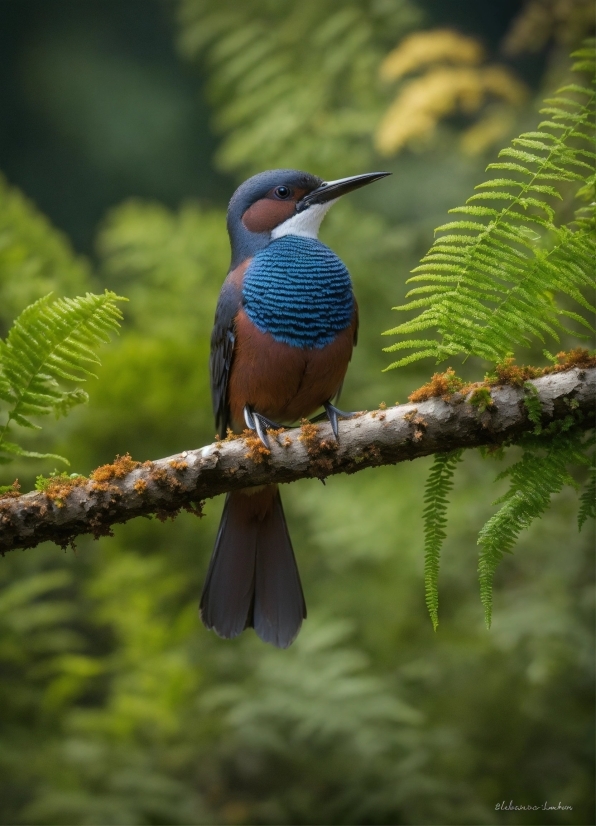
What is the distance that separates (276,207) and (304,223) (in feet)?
0.35

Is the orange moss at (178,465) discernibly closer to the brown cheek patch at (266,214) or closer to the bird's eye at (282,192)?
the brown cheek patch at (266,214)

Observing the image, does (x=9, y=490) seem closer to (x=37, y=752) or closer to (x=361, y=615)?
(x=37, y=752)

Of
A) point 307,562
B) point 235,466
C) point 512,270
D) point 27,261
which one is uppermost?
point 27,261

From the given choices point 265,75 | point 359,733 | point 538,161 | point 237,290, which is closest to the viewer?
point 538,161

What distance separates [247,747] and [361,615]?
0.80 m

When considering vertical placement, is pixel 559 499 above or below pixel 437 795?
above

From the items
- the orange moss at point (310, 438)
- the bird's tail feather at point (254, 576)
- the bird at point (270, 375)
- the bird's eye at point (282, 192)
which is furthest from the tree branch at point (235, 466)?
the bird's eye at point (282, 192)

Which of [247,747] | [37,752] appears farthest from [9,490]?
[247,747]

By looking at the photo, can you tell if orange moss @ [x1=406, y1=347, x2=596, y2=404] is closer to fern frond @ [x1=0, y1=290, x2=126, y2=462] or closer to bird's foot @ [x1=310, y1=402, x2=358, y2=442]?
bird's foot @ [x1=310, y1=402, x2=358, y2=442]

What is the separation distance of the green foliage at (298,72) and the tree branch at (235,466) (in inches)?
85.1

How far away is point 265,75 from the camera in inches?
150

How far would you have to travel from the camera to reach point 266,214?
109 inches

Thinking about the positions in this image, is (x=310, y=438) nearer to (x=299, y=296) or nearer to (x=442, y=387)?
(x=442, y=387)

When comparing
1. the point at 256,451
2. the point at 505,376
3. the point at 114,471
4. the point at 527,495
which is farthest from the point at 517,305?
the point at 114,471
